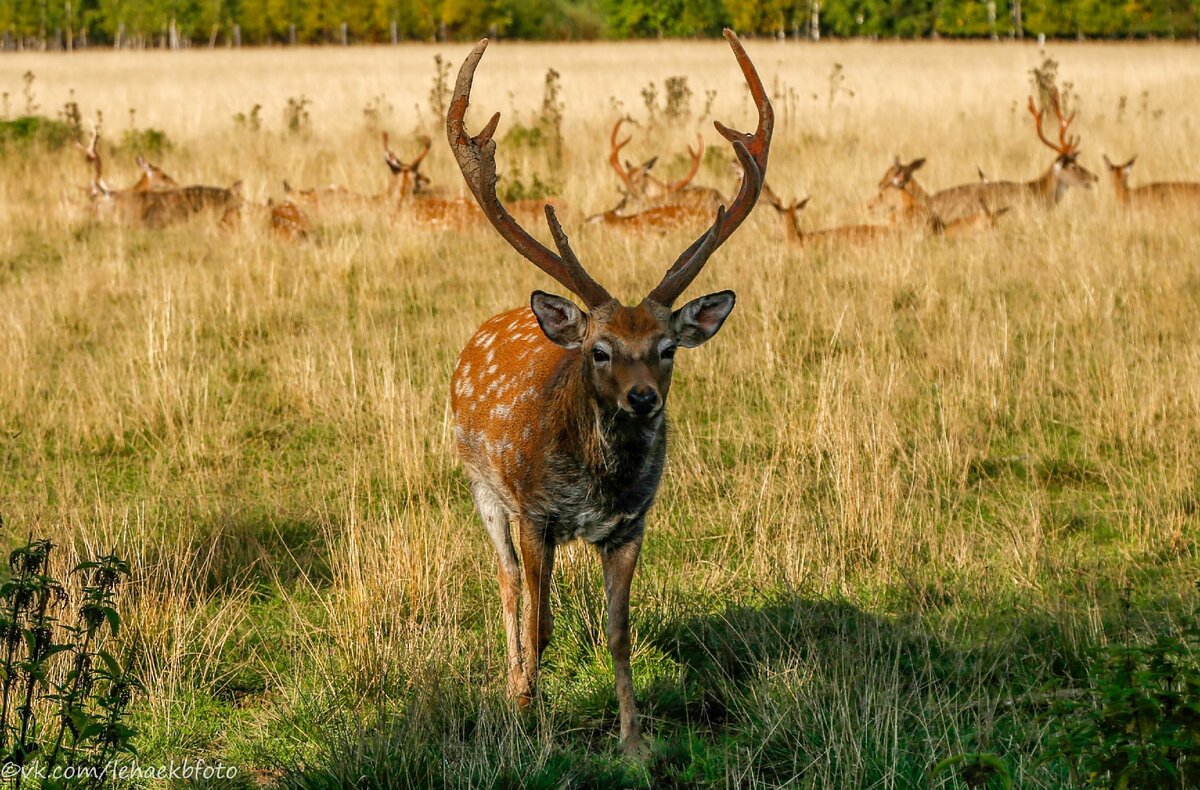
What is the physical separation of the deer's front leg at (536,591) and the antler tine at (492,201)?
0.78 metres

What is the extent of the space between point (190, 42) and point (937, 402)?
253 ft

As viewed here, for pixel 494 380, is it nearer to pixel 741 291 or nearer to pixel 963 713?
pixel 963 713

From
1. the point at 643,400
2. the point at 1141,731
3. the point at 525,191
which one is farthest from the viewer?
the point at 525,191

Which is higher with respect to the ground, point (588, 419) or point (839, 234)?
point (839, 234)

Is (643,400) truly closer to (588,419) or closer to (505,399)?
(588,419)

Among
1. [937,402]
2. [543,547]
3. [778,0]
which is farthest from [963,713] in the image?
[778,0]

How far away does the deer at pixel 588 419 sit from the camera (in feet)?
13.8

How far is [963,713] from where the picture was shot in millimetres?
4387

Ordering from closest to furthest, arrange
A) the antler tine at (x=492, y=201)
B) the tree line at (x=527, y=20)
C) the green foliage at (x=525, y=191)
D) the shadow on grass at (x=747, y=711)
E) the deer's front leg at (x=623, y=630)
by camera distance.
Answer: the shadow on grass at (x=747, y=711)
the deer's front leg at (x=623, y=630)
the antler tine at (x=492, y=201)
the green foliage at (x=525, y=191)
the tree line at (x=527, y=20)

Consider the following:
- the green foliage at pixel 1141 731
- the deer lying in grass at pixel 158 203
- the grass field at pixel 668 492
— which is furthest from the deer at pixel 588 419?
the deer lying in grass at pixel 158 203

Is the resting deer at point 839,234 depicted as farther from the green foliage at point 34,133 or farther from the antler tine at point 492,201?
the green foliage at point 34,133

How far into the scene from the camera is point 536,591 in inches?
173

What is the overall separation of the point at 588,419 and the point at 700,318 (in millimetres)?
501

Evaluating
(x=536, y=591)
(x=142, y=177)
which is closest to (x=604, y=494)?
(x=536, y=591)
